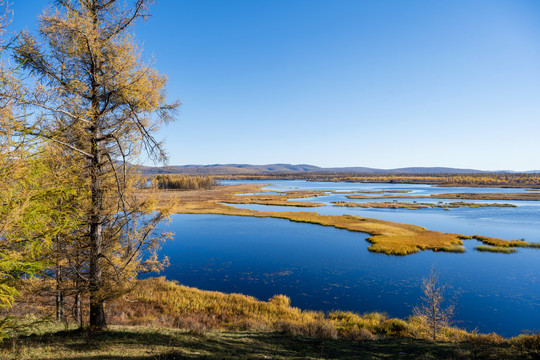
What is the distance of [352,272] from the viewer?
78.8 feet

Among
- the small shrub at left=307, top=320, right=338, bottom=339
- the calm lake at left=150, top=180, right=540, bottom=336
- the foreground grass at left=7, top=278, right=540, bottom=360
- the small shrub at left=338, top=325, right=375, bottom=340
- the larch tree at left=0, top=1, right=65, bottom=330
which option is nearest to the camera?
the larch tree at left=0, top=1, right=65, bottom=330

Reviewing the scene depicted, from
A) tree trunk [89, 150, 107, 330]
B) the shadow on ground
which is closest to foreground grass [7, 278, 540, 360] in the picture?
the shadow on ground

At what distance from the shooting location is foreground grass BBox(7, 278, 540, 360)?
26.1 ft

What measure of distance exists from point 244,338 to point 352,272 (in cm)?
1578

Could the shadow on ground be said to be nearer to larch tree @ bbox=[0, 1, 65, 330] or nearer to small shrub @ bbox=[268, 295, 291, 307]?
larch tree @ bbox=[0, 1, 65, 330]

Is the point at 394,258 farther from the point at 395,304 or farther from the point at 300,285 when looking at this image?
the point at 300,285

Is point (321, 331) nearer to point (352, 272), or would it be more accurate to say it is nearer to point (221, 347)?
point (221, 347)

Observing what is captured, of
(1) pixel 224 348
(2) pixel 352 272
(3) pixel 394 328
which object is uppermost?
(1) pixel 224 348

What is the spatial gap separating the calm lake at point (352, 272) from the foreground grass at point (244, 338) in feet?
8.85

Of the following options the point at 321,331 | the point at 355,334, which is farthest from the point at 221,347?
the point at 355,334

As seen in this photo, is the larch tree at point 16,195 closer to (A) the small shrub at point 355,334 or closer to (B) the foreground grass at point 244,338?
(B) the foreground grass at point 244,338

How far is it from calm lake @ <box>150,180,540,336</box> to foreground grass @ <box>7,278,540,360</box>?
270cm

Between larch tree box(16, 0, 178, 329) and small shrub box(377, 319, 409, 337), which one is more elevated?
larch tree box(16, 0, 178, 329)

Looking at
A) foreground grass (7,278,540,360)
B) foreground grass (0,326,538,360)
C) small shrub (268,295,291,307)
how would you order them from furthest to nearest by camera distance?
small shrub (268,295,291,307) → foreground grass (7,278,540,360) → foreground grass (0,326,538,360)
